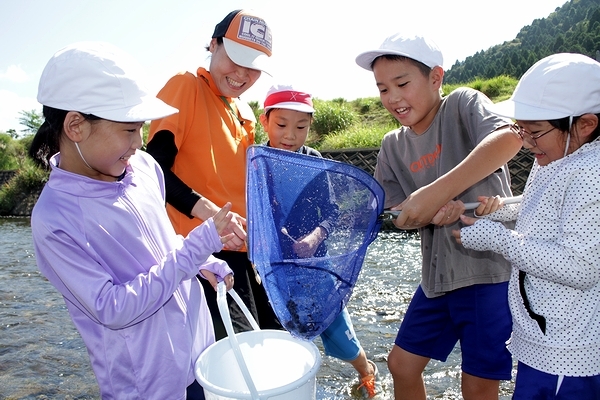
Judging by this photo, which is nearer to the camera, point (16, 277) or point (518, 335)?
point (518, 335)

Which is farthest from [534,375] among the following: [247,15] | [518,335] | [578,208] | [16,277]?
[16,277]

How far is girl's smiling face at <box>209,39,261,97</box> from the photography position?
2.46m

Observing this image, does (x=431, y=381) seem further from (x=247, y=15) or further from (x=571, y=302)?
(x=247, y=15)

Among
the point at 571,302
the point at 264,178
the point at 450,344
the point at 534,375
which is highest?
the point at 264,178

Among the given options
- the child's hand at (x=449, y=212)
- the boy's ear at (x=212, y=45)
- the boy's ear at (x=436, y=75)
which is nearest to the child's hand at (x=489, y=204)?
the child's hand at (x=449, y=212)

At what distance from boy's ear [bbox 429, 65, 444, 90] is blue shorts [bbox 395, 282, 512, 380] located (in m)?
1.03

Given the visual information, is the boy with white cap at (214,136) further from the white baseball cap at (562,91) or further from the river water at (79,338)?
the river water at (79,338)

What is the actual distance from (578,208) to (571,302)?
0.37 m

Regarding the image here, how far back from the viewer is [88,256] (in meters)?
1.61

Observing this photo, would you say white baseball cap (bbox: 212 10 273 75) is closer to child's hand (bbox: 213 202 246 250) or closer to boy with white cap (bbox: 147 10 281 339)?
boy with white cap (bbox: 147 10 281 339)

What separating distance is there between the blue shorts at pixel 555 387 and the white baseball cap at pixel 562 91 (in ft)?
3.23

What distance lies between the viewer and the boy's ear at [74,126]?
64.5 inches

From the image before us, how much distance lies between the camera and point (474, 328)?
232 centimetres

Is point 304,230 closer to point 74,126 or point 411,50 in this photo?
point 74,126
